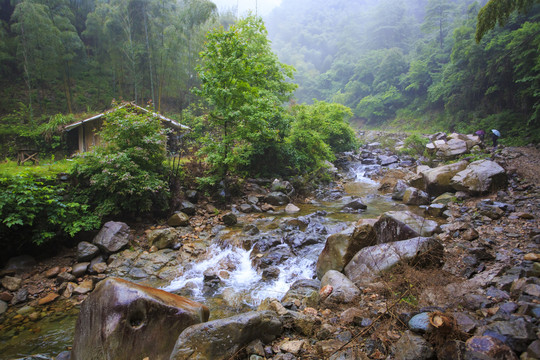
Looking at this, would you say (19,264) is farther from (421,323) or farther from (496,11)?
(496,11)

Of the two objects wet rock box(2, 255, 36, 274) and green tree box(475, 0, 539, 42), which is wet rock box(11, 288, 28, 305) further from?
green tree box(475, 0, 539, 42)

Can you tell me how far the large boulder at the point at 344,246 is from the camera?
A: 5242 millimetres

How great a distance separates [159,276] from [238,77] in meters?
7.78

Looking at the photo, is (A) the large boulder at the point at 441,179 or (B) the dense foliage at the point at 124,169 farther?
(A) the large boulder at the point at 441,179

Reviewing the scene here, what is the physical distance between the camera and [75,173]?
7.50 metres

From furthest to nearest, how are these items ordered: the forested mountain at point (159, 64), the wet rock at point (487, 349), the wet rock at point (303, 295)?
the forested mountain at point (159, 64)
the wet rock at point (303, 295)
the wet rock at point (487, 349)

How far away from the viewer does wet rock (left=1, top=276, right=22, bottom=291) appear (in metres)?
5.43

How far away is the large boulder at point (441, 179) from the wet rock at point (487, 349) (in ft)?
29.0

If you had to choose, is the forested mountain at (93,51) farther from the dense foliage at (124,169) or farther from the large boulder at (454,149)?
the large boulder at (454,149)

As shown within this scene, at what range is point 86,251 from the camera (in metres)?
6.42

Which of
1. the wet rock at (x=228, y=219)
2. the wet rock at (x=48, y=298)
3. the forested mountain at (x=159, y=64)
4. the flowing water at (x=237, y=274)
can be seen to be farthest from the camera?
the forested mountain at (x=159, y=64)

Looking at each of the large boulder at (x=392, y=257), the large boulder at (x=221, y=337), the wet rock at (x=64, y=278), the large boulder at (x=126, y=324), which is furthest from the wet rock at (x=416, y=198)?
the wet rock at (x=64, y=278)

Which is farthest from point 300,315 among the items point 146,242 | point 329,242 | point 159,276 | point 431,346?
point 146,242

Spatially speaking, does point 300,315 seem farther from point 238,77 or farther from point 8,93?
point 8,93
